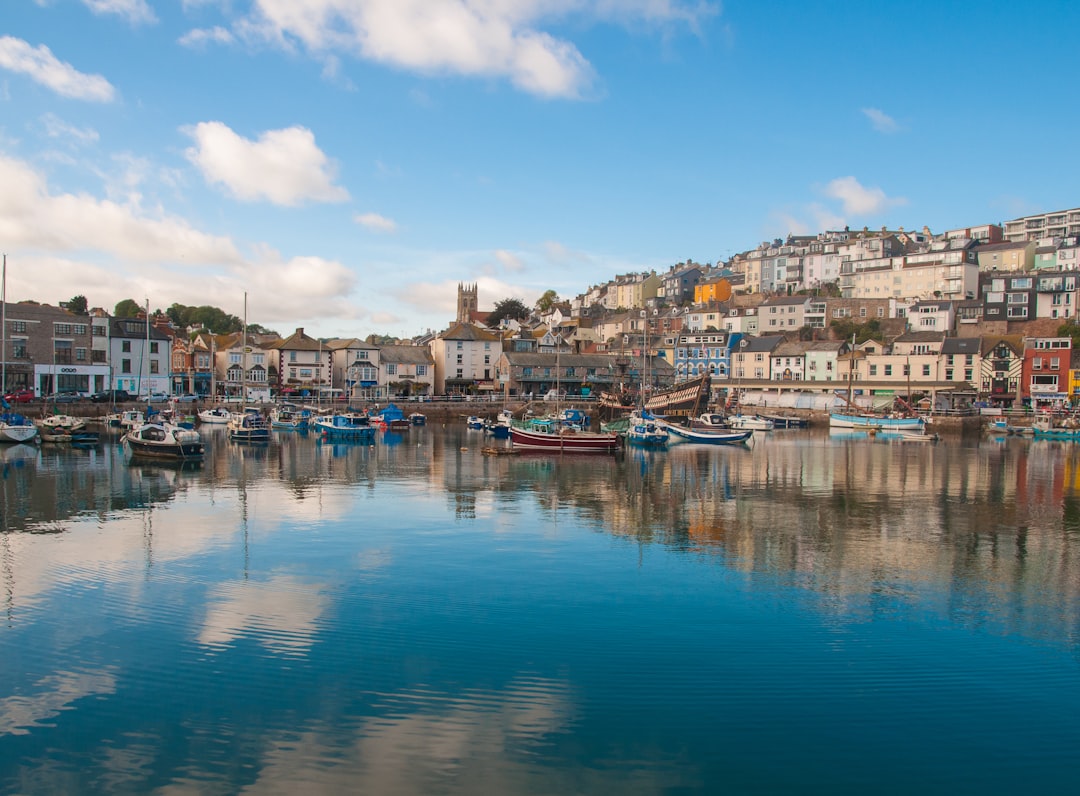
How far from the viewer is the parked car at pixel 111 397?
7725 centimetres

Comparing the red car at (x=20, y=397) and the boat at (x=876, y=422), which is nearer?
the red car at (x=20, y=397)

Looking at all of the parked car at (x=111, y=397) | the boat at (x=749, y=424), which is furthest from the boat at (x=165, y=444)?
the boat at (x=749, y=424)

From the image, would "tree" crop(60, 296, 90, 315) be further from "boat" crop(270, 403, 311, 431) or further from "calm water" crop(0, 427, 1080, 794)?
"calm water" crop(0, 427, 1080, 794)

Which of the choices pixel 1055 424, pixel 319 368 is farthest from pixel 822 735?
pixel 319 368

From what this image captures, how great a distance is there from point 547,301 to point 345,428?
400 ft

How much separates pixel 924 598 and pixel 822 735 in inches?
320

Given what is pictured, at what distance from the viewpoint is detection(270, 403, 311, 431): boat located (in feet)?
233

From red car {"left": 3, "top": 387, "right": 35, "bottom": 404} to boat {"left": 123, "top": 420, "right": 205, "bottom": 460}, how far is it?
33.2 m

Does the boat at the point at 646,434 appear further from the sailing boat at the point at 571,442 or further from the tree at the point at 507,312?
the tree at the point at 507,312

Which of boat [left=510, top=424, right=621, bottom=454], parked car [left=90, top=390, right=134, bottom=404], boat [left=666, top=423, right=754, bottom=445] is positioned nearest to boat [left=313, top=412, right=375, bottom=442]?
boat [left=510, top=424, right=621, bottom=454]

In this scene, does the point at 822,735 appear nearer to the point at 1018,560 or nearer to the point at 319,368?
the point at 1018,560

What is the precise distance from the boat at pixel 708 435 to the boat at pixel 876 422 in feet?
54.6

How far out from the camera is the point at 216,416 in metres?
73.9

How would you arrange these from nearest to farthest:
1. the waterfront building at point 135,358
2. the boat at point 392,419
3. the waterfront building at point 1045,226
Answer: the boat at point 392,419 → the waterfront building at point 135,358 → the waterfront building at point 1045,226
